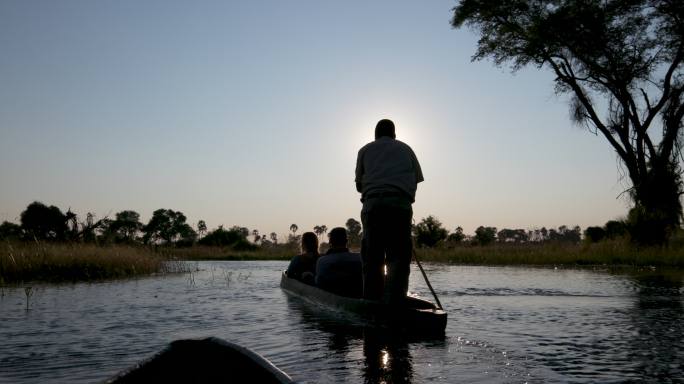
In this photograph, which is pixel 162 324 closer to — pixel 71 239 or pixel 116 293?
pixel 116 293

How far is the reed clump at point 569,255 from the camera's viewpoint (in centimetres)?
2139

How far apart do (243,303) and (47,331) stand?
398 centimetres

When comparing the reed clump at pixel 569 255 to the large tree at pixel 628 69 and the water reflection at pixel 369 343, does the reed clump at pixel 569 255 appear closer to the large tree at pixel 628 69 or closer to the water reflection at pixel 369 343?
the large tree at pixel 628 69

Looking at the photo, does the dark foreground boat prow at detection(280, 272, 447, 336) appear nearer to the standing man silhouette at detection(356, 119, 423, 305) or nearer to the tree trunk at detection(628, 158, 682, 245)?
the standing man silhouette at detection(356, 119, 423, 305)

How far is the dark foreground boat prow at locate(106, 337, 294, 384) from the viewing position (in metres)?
2.99

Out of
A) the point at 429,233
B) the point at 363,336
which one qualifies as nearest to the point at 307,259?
the point at 363,336

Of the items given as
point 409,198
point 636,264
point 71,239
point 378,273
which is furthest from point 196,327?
point 636,264

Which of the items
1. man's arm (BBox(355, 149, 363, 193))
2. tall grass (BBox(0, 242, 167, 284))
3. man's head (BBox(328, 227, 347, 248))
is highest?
man's arm (BBox(355, 149, 363, 193))

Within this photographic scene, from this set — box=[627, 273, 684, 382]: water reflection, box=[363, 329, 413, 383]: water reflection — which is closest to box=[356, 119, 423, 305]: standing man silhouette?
box=[363, 329, 413, 383]: water reflection

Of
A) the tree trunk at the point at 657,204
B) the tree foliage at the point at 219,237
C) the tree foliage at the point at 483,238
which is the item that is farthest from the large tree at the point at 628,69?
the tree foliage at the point at 219,237

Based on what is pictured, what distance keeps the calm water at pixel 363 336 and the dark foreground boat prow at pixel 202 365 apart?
159 cm

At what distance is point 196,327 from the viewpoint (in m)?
7.59

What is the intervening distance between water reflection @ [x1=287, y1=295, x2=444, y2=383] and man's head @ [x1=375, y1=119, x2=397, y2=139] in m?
2.37

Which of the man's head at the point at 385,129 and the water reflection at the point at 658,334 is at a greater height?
the man's head at the point at 385,129
